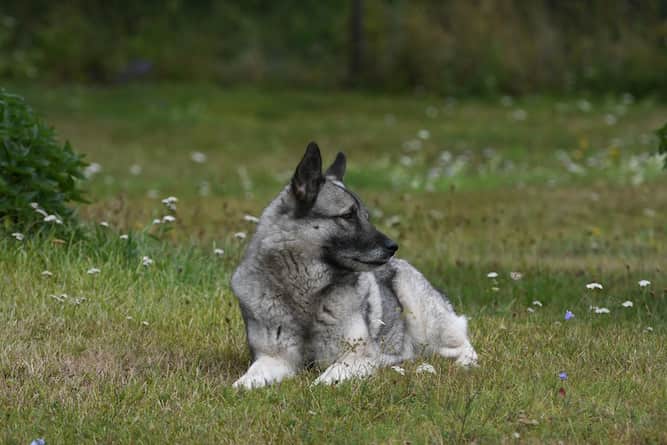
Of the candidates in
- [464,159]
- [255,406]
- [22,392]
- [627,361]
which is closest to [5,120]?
[22,392]

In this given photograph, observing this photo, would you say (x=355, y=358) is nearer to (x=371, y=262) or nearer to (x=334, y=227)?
(x=371, y=262)

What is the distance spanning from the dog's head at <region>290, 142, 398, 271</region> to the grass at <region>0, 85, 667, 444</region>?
68 cm

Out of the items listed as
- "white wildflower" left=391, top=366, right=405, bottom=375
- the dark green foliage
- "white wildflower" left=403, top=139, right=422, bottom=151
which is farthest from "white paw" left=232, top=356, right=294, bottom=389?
"white wildflower" left=403, top=139, right=422, bottom=151

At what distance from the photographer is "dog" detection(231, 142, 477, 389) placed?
5.86m

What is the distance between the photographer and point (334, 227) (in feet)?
19.3

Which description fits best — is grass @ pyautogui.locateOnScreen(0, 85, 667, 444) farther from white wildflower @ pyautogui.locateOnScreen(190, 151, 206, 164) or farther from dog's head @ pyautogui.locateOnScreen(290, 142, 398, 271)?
dog's head @ pyautogui.locateOnScreen(290, 142, 398, 271)

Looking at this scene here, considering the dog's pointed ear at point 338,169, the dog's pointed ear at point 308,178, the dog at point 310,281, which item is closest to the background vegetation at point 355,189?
the dog at point 310,281

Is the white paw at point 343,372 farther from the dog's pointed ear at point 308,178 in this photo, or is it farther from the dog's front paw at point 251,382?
the dog's pointed ear at point 308,178

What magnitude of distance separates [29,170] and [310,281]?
2925 mm

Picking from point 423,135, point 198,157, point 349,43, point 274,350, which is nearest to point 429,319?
point 274,350

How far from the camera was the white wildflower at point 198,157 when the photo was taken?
17203 millimetres

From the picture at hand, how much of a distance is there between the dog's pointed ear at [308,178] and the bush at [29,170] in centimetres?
257

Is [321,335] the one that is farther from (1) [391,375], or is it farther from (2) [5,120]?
(2) [5,120]

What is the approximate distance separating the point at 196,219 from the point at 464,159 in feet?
20.0
